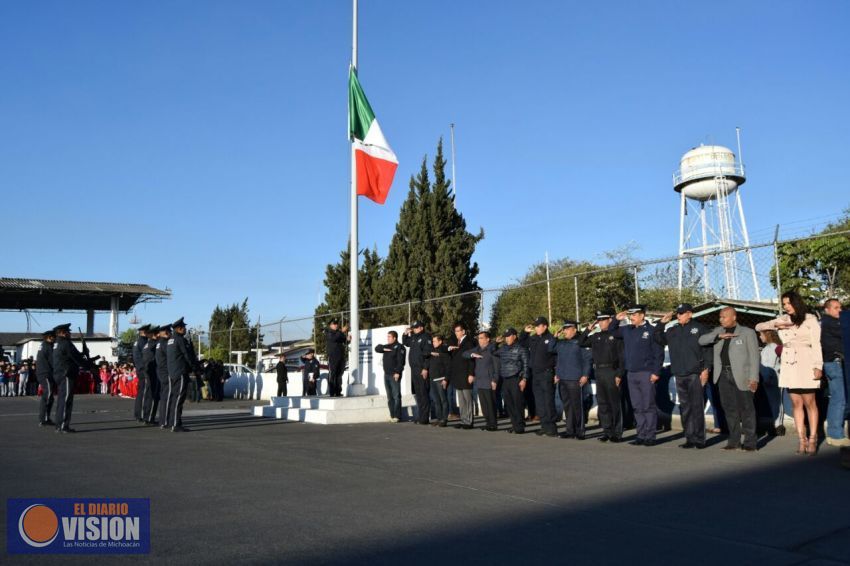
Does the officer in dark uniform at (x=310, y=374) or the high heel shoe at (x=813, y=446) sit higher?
the officer in dark uniform at (x=310, y=374)

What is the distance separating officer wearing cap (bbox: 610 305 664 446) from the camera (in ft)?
32.9

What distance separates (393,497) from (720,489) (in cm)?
309

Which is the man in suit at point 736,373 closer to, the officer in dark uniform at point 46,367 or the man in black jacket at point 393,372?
the man in black jacket at point 393,372

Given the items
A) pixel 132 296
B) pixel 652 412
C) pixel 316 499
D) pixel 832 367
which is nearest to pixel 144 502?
pixel 316 499

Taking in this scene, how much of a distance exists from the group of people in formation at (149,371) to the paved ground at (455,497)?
175cm

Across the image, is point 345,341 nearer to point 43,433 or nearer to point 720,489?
point 43,433

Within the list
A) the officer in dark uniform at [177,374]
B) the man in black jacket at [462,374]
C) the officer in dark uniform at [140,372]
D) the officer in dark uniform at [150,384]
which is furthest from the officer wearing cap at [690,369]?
the officer in dark uniform at [140,372]

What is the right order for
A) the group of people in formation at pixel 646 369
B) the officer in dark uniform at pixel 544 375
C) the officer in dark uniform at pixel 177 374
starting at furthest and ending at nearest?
the officer in dark uniform at pixel 177 374, the officer in dark uniform at pixel 544 375, the group of people in formation at pixel 646 369

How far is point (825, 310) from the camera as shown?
9.28 meters

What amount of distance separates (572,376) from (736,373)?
2670 mm

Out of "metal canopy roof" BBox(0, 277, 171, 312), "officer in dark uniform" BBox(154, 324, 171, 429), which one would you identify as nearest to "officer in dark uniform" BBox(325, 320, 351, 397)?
"officer in dark uniform" BBox(154, 324, 171, 429)

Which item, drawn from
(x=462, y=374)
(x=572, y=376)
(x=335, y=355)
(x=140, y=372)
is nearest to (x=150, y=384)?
(x=140, y=372)

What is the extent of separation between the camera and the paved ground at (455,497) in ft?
14.6

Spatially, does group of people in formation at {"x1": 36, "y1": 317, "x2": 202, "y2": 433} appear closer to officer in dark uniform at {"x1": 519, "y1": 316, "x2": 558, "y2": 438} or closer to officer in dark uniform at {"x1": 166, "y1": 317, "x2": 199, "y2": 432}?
officer in dark uniform at {"x1": 166, "y1": 317, "x2": 199, "y2": 432}
